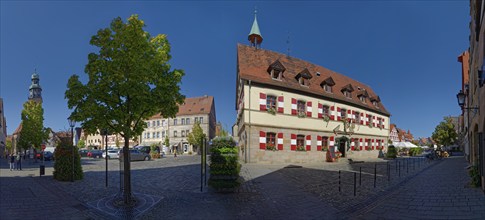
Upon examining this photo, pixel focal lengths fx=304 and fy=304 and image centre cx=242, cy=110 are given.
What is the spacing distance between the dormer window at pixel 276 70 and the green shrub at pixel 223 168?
1665cm

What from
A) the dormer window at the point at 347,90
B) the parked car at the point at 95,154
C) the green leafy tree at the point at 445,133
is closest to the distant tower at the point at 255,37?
the dormer window at the point at 347,90

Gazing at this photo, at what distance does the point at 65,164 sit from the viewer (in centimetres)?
1533

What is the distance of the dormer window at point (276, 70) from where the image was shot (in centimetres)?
2683

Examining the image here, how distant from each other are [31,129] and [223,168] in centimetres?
3467

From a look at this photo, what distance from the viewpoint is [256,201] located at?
9312mm

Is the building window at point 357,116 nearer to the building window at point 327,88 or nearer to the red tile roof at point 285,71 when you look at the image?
the red tile roof at point 285,71

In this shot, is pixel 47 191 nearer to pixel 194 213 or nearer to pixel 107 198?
pixel 107 198

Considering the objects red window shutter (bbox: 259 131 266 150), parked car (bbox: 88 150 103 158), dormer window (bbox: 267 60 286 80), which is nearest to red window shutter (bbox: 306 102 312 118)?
dormer window (bbox: 267 60 286 80)

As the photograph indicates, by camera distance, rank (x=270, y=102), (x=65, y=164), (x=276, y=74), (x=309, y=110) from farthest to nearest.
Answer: (x=309, y=110), (x=276, y=74), (x=270, y=102), (x=65, y=164)

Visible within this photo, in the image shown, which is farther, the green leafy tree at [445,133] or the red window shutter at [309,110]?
the green leafy tree at [445,133]

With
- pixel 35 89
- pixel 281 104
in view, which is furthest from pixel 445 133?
pixel 35 89

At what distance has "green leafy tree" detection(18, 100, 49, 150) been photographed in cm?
3531

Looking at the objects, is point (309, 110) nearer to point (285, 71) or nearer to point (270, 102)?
point (285, 71)

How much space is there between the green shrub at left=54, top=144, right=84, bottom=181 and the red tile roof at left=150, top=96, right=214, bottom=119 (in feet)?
170
